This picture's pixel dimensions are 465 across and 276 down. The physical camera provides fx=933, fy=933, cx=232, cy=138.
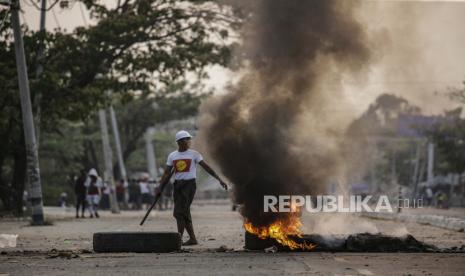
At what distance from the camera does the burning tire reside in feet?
43.5

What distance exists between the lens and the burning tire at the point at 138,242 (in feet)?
43.5

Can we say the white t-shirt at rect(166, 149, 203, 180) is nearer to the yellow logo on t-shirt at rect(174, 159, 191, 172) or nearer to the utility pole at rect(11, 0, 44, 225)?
the yellow logo on t-shirt at rect(174, 159, 191, 172)

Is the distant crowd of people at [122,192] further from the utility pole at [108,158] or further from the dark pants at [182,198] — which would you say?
the dark pants at [182,198]

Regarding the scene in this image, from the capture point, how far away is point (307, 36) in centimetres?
1427

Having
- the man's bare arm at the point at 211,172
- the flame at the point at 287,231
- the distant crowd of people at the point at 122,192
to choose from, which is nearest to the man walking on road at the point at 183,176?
the man's bare arm at the point at 211,172

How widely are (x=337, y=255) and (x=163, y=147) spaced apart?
65575 mm

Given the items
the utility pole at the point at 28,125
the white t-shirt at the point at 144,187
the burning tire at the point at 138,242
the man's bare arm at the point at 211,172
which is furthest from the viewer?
the white t-shirt at the point at 144,187

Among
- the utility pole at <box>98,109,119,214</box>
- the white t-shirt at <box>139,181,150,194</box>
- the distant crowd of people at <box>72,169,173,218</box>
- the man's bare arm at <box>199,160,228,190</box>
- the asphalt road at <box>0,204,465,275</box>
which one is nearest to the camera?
the asphalt road at <box>0,204,465,275</box>

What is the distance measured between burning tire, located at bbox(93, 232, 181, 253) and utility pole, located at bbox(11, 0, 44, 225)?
12.6 m

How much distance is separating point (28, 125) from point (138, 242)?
13.1 meters

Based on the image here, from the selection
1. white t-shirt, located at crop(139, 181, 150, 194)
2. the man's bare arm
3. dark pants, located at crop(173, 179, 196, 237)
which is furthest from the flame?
white t-shirt, located at crop(139, 181, 150, 194)

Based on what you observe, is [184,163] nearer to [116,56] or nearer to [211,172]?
[211,172]

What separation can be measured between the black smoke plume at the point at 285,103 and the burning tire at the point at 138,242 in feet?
3.69

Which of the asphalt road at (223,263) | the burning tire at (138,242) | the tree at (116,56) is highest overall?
the tree at (116,56)
